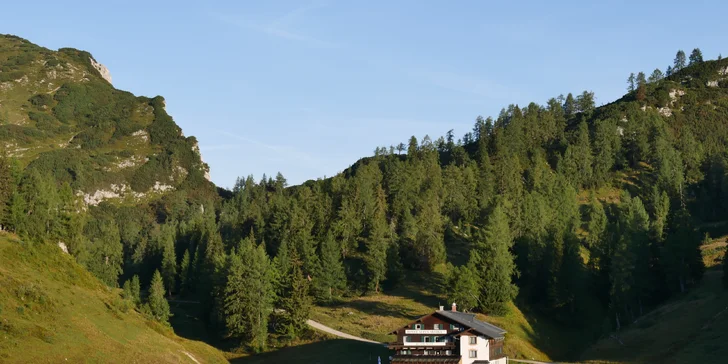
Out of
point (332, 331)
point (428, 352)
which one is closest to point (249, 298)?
point (332, 331)

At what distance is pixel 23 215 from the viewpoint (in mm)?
106625

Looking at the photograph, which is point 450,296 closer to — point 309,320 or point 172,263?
point 309,320

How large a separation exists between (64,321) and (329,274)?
58.9m

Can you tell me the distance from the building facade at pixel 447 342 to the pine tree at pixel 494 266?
67.9ft

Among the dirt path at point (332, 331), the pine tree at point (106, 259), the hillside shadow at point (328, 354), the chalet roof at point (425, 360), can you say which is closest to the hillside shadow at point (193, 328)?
the hillside shadow at point (328, 354)

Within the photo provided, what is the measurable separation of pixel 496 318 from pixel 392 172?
6188cm

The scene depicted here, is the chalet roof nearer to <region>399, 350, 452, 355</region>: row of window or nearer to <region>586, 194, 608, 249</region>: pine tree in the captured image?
<region>399, 350, 452, 355</region>: row of window

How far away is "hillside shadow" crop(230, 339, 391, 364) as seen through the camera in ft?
310

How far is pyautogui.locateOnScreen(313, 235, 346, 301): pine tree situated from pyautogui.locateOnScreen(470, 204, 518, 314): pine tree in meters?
26.3

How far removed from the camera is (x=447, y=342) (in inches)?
3514

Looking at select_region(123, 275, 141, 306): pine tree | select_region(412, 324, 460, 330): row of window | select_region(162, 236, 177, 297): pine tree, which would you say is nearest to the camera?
select_region(412, 324, 460, 330): row of window

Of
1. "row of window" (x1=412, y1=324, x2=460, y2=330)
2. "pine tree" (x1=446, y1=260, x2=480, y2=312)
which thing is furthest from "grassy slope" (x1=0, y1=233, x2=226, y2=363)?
"pine tree" (x1=446, y1=260, x2=480, y2=312)

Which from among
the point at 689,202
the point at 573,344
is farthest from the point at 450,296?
the point at 689,202

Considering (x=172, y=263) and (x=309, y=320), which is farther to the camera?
(x=172, y=263)
